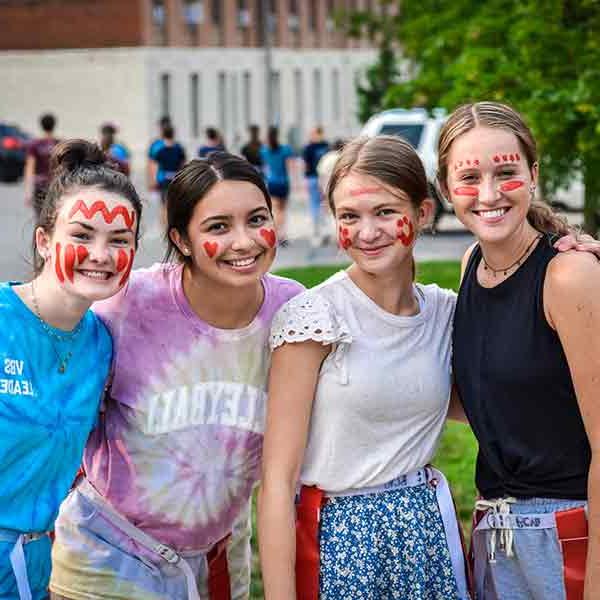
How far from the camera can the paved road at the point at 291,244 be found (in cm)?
1830

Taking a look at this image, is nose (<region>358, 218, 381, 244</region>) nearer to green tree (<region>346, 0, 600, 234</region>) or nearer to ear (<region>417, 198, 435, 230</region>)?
ear (<region>417, 198, 435, 230</region>)

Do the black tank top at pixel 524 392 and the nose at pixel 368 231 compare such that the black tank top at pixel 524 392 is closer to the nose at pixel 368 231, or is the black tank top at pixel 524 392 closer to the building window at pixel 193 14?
the nose at pixel 368 231

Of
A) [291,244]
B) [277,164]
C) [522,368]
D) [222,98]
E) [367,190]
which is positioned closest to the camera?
[522,368]

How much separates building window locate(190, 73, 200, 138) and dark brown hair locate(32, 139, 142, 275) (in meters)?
46.8

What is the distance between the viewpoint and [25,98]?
5019cm

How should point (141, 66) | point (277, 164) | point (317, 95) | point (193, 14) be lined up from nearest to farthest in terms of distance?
point (277, 164) → point (141, 66) → point (193, 14) → point (317, 95)

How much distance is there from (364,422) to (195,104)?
47.7 metres

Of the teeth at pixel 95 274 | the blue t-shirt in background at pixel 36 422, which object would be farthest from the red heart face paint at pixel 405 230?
the blue t-shirt in background at pixel 36 422

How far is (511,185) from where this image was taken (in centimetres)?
362

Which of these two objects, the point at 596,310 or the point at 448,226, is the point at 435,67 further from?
the point at 596,310

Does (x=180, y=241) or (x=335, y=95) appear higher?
(x=180, y=241)

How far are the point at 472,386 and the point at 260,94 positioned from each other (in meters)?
51.8

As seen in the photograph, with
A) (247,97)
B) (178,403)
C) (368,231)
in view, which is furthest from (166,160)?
(247,97)

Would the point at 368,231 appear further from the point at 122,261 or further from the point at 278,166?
the point at 278,166
